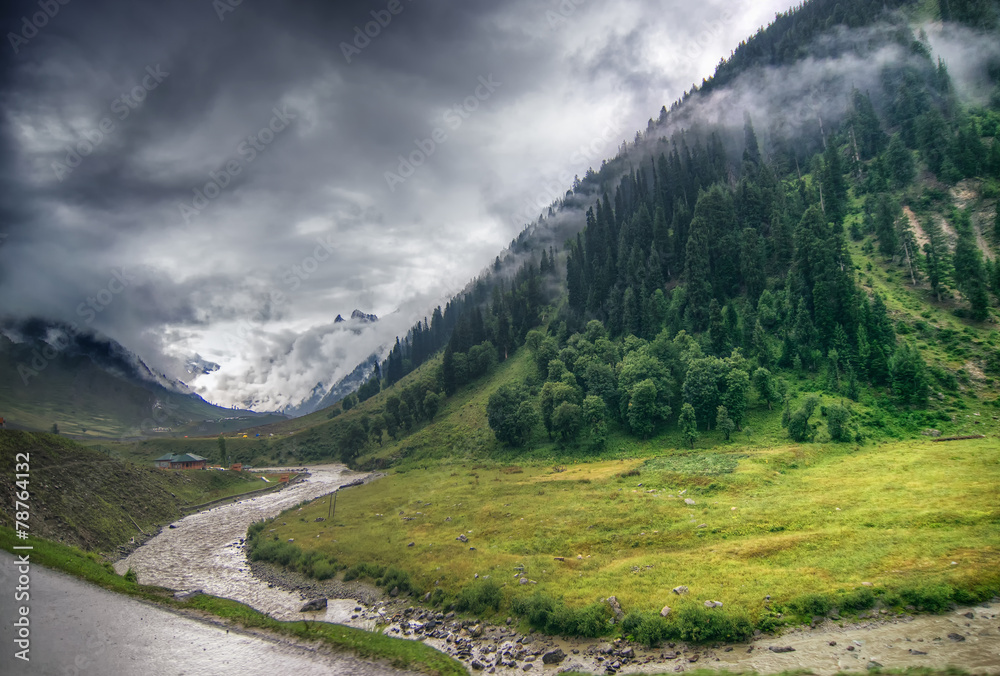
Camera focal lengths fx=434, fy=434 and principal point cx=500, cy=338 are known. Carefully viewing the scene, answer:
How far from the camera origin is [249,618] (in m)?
33.9

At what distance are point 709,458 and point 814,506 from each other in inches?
916

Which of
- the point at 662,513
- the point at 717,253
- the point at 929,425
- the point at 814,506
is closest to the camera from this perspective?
the point at 814,506

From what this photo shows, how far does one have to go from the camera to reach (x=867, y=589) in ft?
81.8

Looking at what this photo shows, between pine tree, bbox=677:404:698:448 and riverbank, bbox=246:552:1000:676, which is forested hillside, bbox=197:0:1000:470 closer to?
pine tree, bbox=677:404:698:448

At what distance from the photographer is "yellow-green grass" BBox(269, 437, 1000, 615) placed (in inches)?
1086

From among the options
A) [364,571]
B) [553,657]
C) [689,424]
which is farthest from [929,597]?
[689,424]

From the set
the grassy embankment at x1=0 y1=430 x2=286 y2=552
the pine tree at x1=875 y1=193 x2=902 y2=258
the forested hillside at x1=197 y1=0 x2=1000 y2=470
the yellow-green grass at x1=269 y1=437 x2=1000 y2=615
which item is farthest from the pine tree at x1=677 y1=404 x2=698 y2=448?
the grassy embankment at x1=0 y1=430 x2=286 y2=552

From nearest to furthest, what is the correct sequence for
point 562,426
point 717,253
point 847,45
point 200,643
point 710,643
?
1. point 710,643
2. point 200,643
3. point 562,426
4. point 717,253
5. point 847,45

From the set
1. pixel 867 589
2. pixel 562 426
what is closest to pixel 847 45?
pixel 562 426

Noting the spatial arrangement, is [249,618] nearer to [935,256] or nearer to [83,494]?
[83,494]

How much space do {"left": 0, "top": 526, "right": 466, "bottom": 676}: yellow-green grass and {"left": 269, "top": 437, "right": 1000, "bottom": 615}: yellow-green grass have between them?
7555 millimetres

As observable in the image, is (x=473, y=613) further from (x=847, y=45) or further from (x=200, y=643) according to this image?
(x=847, y=45)

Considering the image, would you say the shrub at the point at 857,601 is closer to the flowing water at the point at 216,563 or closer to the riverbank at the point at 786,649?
the riverbank at the point at 786,649

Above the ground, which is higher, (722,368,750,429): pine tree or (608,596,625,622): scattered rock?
(722,368,750,429): pine tree
